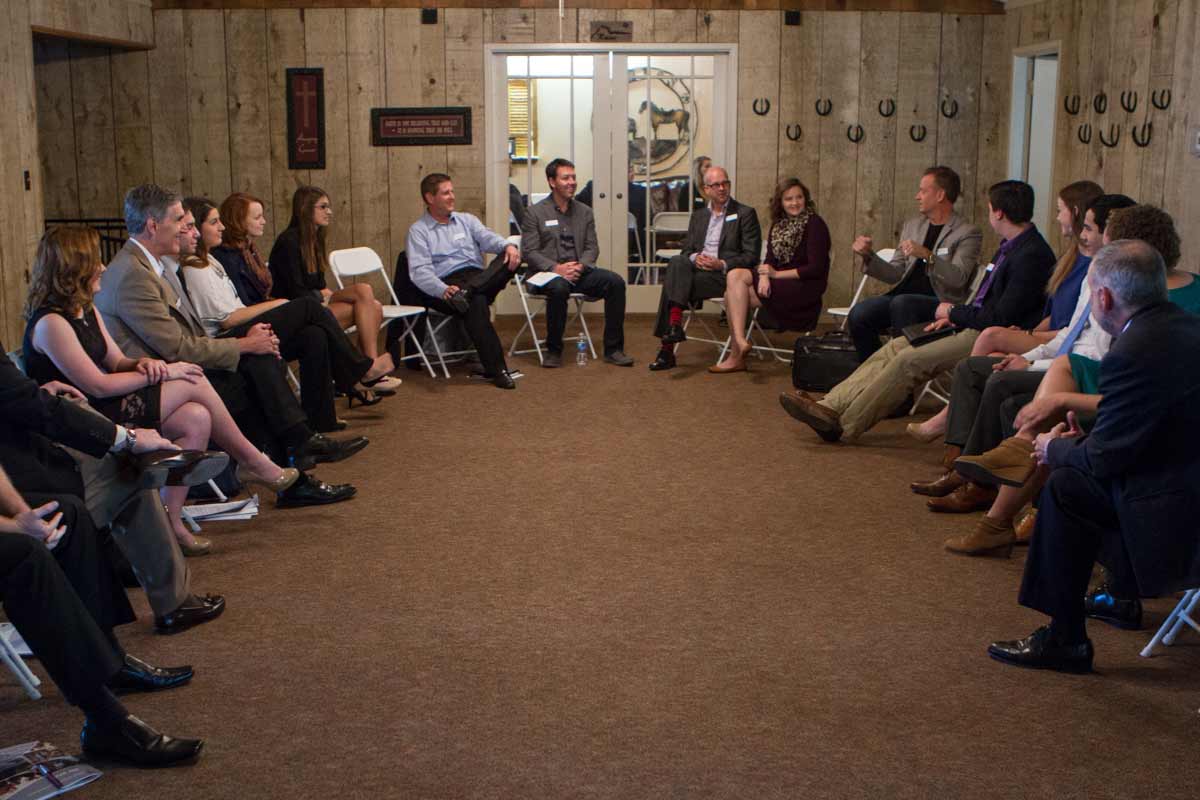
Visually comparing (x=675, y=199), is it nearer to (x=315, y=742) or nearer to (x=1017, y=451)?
(x=1017, y=451)

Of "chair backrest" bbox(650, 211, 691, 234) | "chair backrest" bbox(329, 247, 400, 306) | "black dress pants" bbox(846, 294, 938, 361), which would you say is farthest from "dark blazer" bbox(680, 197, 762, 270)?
"chair backrest" bbox(329, 247, 400, 306)

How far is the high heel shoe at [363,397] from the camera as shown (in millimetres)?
7129

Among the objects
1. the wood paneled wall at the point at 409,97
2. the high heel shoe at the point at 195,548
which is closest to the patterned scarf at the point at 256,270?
the high heel shoe at the point at 195,548

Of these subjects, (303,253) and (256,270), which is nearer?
(256,270)

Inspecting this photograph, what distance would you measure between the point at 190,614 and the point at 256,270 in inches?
117

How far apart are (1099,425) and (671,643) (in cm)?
133

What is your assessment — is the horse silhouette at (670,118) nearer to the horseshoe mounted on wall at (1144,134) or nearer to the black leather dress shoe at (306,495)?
the horseshoe mounted on wall at (1144,134)

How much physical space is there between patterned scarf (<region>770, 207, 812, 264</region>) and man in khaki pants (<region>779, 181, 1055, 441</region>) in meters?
2.10

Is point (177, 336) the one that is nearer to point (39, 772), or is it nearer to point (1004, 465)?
point (39, 772)

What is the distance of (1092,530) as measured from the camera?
3381 mm

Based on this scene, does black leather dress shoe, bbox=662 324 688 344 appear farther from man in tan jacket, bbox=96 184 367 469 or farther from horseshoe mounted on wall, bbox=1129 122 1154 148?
man in tan jacket, bbox=96 184 367 469

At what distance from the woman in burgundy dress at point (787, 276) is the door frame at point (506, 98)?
2104mm

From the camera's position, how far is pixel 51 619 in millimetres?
2889

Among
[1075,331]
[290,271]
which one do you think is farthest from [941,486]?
[290,271]
